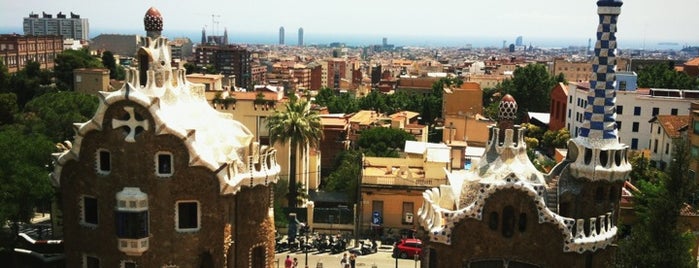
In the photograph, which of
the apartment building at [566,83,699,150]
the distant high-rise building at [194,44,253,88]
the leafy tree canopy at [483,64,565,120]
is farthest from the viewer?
the distant high-rise building at [194,44,253,88]

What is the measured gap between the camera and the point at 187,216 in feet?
89.7

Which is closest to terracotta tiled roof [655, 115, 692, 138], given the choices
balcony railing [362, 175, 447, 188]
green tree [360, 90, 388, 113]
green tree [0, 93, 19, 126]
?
balcony railing [362, 175, 447, 188]

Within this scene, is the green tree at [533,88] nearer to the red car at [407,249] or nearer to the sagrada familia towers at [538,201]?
the red car at [407,249]

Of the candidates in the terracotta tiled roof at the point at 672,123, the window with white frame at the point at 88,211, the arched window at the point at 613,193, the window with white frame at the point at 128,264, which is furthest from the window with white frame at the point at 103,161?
the terracotta tiled roof at the point at 672,123

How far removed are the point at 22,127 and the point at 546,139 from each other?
177ft

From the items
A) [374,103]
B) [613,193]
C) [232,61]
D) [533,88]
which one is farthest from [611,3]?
[232,61]

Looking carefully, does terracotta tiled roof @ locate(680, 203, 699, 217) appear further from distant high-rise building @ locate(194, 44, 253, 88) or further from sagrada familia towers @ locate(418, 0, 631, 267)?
distant high-rise building @ locate(194, 44, 253, 88)

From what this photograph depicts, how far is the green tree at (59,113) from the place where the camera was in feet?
157

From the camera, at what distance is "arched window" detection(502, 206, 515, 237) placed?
2589 centimetres

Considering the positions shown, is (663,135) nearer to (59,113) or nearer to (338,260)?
(338,260)

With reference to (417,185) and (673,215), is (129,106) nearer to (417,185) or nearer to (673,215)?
(673,215)

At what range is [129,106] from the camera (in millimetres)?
26312

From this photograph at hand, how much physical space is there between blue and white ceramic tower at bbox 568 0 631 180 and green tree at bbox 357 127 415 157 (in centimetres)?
3592

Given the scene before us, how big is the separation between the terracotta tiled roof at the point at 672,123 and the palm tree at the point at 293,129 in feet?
104
